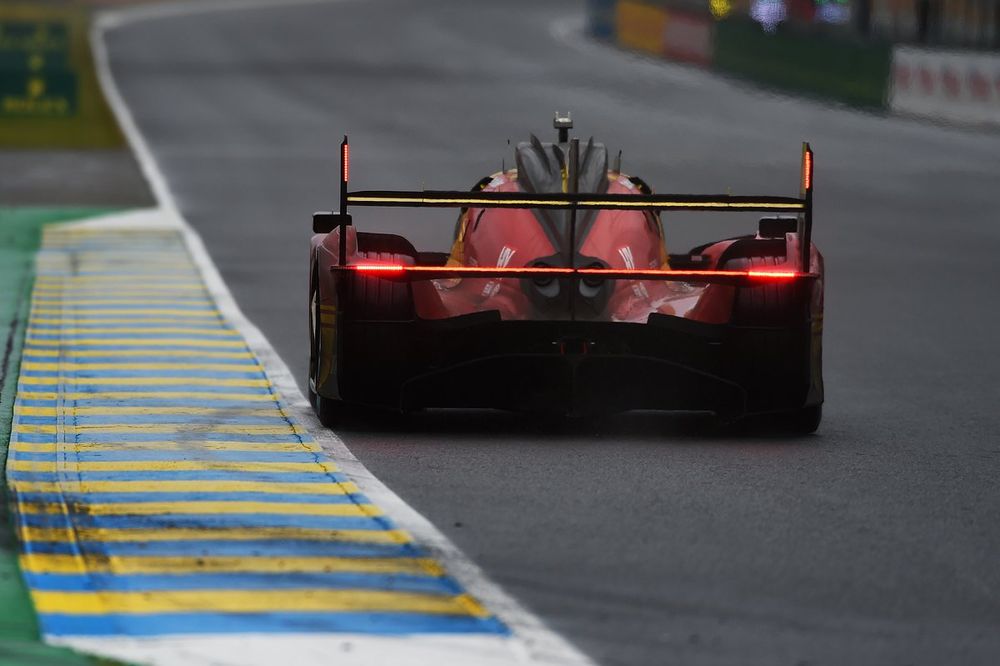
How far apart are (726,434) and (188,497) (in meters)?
3.39

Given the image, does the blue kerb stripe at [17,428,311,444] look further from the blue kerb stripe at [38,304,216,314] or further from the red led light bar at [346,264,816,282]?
the blue kerb stripe at [38,304,216,314]

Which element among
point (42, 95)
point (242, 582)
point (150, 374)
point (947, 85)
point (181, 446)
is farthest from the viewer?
point (947, 85)

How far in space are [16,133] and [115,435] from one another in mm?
27972

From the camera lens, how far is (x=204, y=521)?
339 inches

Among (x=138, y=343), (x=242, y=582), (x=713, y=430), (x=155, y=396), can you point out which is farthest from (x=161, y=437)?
(x=138, y=343)

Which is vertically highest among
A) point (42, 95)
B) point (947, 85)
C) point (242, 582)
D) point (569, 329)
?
point (569, 329)

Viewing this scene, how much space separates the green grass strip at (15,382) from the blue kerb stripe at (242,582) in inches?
6.2

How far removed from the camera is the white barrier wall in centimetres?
3956

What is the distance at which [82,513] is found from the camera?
28.6ft

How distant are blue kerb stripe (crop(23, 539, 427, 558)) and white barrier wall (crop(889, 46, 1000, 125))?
32703mm

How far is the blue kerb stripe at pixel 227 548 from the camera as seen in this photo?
7.99m

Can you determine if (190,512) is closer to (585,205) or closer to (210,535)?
(210,535)

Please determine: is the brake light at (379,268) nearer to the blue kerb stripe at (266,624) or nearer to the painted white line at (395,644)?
the painted white line at (395,644)

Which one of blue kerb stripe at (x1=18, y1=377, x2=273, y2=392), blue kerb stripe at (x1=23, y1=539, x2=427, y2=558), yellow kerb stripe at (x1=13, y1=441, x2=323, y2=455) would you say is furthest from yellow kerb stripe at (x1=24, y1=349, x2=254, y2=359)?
blue kerb stripe at (x1=23, y1=539, x2=427, y2=558)
